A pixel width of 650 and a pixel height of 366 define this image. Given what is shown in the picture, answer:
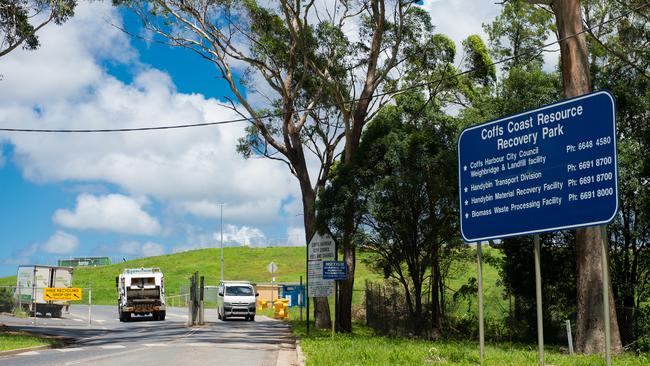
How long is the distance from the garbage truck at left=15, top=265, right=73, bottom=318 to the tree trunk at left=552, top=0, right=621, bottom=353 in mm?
38816

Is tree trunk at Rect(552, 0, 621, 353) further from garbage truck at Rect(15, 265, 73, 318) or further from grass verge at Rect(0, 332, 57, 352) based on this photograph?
garbage truck at Rect(15, 265, 73, 318)

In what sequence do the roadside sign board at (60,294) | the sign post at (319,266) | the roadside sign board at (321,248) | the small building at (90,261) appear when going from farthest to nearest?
the small building at (90,261) < the roadside sign board at (60,294) < the roadside sign board at (321,248) < the sign post at (319,266)

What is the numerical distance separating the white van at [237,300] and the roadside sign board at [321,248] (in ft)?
65.3

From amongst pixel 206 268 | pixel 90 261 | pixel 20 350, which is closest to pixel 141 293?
pixel 20 350

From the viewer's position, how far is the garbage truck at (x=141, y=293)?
45.3 meters

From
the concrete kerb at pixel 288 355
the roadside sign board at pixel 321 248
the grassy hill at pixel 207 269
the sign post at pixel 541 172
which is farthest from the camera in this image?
the grassy hill at pixel 207 269

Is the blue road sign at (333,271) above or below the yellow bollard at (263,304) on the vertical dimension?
above

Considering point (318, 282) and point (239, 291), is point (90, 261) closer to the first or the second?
point (239, 291)

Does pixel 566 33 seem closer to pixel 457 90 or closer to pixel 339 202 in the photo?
pixel 339 202

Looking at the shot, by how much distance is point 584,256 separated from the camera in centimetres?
1875

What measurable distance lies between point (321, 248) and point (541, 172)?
1528 centimetres

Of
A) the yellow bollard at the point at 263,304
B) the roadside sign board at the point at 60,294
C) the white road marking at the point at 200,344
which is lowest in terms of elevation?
the white road marking at the point at 200,344

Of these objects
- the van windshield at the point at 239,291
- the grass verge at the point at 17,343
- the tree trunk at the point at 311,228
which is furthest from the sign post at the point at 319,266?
the van windshield at the point at 239,291

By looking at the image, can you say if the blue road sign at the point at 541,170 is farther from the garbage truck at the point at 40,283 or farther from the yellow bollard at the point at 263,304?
the yellow bollard at the point at 263,304
